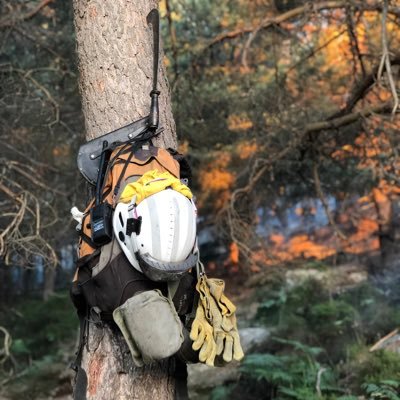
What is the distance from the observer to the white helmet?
2035mm

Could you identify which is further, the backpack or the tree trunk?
the tree trunk

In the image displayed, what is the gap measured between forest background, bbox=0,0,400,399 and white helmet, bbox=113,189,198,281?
9.39ft

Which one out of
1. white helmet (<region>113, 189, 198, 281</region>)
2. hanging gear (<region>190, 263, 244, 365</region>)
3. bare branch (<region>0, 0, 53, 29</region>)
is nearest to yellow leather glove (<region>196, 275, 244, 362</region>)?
hanging gear (<region>190, 263, 244, 365</region>)

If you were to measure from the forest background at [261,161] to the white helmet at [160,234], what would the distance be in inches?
113

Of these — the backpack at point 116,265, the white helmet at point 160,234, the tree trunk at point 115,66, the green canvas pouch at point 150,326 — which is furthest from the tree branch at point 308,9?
the green canvas pouch at point 150,326

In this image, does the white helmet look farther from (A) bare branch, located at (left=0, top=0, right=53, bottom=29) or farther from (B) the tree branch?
(A) bare branch, located at (left=0, top=0, right=53, bottom=29)

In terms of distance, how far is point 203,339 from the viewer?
2.20 metres

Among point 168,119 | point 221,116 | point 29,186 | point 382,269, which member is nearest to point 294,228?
point 382,269

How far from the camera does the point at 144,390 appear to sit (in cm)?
234

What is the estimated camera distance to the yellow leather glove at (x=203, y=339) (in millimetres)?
2154

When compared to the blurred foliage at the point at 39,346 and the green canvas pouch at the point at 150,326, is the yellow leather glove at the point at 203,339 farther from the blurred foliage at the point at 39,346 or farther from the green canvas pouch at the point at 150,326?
the blurred foliage at the point at 39,346

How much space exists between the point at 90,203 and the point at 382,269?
37.2 feet

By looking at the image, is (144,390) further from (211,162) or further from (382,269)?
(382,269)

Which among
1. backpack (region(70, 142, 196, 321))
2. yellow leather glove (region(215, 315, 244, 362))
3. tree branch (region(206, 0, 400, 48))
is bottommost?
yellow leather glove (region(215, 315, 244, 362))
